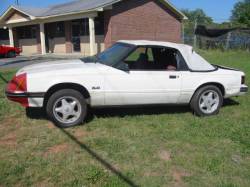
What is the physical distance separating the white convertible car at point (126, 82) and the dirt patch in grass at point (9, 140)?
1.89ft

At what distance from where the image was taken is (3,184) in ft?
11.8

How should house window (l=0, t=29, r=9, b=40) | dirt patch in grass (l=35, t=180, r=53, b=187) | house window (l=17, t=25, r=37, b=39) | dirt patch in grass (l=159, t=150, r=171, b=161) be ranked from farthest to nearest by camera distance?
1. house window (l=0, t=29, r=9, b=40)
2. house window (l=17, t=25, r=37, b=39)
3. dirt patch in grass (l=159, t=150, r=171, b=161)
4. dirt patch in grass (l=35, t=180, r=53, b=187)

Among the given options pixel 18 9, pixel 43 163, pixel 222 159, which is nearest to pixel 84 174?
pixel 43 163

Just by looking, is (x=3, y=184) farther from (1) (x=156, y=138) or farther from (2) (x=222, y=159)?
(2) (x=222, y=159)

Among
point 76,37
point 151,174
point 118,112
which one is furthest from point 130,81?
point 76,37

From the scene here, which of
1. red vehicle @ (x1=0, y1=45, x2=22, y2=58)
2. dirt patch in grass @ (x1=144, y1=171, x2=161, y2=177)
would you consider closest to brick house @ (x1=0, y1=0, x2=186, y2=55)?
red vehicle @ (x1=0, y1=45, x2=22, y2=58)

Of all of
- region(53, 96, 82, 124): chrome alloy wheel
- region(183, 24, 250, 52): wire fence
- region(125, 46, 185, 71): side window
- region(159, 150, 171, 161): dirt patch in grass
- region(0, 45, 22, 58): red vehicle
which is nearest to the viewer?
region(159, 150, 171, 161): dirt patch in grass

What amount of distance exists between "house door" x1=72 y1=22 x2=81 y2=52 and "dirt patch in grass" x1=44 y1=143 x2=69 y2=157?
21177mm

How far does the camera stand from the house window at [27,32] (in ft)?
97.8

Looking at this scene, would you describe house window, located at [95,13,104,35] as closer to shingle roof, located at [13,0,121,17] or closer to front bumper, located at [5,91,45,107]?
shingle roof, located at [13,0,121,17]

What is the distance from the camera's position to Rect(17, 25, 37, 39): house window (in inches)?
1173

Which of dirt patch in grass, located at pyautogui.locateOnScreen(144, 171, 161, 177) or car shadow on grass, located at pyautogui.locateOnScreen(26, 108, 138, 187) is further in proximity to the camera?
dirt patch in grass, located at pyautogui.locateOnScreen(144, 171, 161, 177)

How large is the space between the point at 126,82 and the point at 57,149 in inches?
69.0

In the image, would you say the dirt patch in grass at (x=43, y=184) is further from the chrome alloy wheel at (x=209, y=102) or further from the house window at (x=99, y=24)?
the house window at (x=99, y=24)
